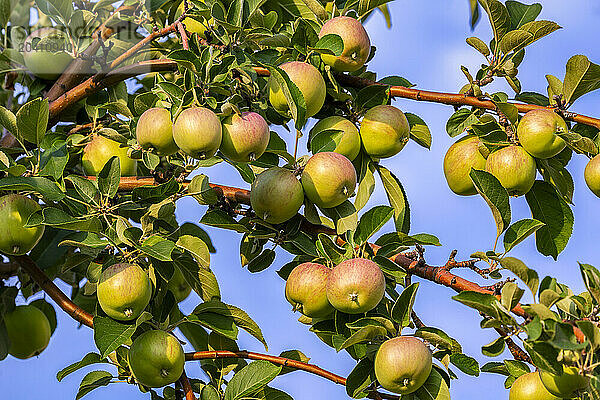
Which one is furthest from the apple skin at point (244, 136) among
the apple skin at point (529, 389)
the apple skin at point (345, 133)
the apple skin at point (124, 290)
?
the apple skin at point (529, 389)

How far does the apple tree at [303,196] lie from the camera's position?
1354 mm

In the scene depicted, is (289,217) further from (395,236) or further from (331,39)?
(331,39)

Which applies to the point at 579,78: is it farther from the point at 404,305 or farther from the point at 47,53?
the point at 47,53

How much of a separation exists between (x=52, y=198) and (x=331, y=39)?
25.6 inches

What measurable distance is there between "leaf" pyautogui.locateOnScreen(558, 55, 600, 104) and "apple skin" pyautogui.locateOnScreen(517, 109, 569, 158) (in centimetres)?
9

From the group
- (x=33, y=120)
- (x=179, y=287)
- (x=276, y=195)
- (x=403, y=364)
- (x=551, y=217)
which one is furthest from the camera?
(x=179, y=287)

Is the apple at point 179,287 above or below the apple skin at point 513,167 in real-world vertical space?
below

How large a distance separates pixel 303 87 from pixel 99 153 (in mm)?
623

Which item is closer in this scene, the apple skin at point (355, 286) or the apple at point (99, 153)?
the apple skin at point (355, 286)

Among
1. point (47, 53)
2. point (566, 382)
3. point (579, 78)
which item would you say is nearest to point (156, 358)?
point (566, 382)

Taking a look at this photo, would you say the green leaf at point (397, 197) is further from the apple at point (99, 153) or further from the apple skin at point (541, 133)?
the apple at point (99, 153)

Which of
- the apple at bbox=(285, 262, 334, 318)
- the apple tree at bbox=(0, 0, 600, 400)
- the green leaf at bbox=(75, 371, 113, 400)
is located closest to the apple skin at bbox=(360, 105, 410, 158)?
the apple tree at bbox=(0, 0, 600, 400)

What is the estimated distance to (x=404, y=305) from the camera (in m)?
1.43

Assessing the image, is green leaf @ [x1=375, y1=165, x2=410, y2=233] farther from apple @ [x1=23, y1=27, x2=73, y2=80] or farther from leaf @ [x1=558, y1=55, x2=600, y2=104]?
apple @ [x1=23, y1=27, x2=73, y2=80]
